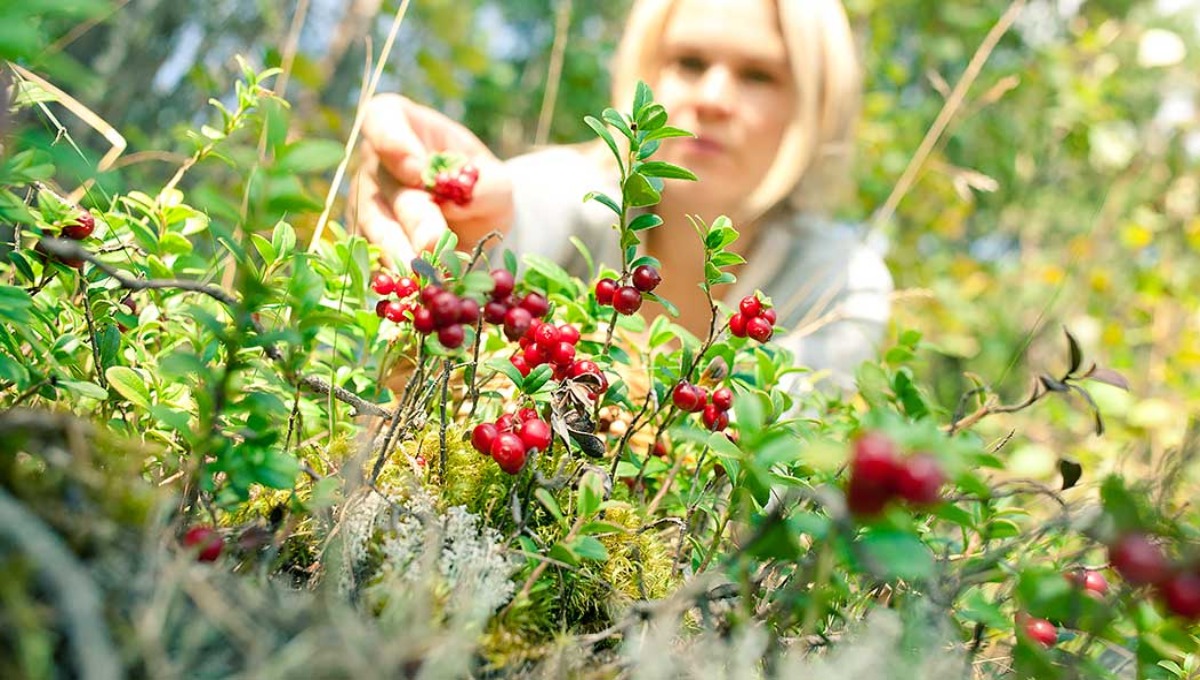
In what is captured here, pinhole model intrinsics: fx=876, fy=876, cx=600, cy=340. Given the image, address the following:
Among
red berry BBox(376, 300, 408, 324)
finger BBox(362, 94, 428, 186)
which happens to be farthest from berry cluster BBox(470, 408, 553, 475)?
finger BBox(362, 94, 428, 186)

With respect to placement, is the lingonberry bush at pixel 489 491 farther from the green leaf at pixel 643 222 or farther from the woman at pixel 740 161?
the woman at pixel 740 161

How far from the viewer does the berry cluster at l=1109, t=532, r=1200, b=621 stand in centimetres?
35

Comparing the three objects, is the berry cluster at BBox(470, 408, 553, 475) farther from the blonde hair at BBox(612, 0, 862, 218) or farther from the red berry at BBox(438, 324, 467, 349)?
the blonde hair at BBox(612, 0, 862, 218)

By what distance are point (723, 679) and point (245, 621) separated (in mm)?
A: 201

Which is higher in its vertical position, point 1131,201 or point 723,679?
point 1131,201

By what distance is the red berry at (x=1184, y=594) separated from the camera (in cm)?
35

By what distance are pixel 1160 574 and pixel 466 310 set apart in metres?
0.33

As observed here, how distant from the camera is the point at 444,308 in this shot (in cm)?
44

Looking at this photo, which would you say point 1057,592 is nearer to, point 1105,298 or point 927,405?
point 927,405

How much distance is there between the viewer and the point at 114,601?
0.33 m

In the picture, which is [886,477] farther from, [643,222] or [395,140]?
[395,140]

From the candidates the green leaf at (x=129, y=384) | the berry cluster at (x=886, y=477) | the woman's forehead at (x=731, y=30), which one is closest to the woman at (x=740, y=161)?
the woman's forehead at (x=731, y=30)

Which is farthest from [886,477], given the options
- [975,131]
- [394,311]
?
[975,131]

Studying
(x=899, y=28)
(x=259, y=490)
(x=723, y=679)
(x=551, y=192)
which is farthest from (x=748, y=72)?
(x=899, y=28)
